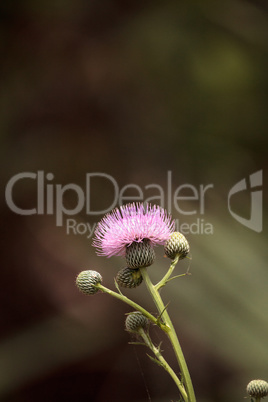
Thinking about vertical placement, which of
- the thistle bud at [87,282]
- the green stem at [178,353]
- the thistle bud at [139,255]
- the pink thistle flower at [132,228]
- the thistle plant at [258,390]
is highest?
the pink thistle flower at [132,228]

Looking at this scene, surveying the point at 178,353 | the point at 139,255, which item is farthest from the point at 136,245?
the point at 178,353

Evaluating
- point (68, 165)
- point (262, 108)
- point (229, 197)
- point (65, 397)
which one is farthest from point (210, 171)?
point (65, 397)

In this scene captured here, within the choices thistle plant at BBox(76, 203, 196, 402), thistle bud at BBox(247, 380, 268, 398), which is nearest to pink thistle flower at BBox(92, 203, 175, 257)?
thistle plant at BBox(76, 203, 196, 402)

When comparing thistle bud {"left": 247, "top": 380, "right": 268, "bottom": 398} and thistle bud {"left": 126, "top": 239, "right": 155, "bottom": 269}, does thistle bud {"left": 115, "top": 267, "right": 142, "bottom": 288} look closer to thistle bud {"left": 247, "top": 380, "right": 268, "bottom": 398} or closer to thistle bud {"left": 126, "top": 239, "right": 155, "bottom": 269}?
thistle bud {"left": 126, "top": 239, "right": 155, "bottom": 269}

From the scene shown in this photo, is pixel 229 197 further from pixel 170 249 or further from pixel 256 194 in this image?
pixel 170 249

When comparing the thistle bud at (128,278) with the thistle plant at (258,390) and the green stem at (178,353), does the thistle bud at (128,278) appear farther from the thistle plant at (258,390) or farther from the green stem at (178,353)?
the thistle plant at (258,390)

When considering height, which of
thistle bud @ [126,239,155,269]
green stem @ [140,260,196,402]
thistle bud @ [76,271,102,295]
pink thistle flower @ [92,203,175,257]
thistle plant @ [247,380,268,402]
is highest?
pink thistle flower @ [92,203,175,257]

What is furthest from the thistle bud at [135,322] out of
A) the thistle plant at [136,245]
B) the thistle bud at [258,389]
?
the thistle bud at [258,389]

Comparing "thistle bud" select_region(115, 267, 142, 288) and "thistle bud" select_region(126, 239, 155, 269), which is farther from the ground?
"thistle bud" select_region(126, 239, 155, 269)
